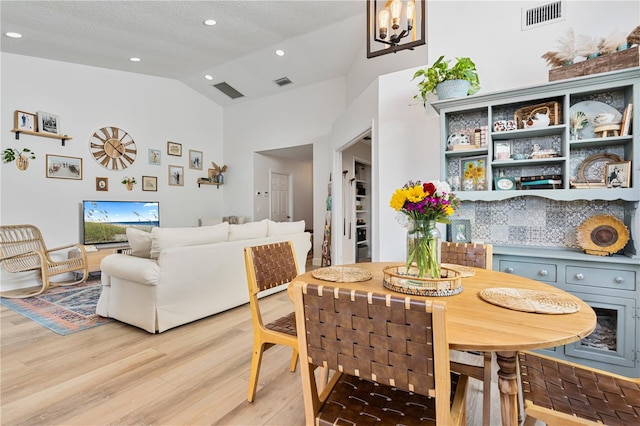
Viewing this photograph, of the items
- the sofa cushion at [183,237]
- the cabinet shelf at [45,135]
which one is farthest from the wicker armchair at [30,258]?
the sofa cushion at [183,237]

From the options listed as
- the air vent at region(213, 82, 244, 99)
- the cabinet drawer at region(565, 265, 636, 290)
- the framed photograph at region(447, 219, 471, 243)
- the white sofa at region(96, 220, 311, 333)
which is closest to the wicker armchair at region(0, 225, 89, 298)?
the white sofa at region(96, 220, 311, 333)

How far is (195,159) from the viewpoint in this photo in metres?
6.93

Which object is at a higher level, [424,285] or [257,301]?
[424,285]

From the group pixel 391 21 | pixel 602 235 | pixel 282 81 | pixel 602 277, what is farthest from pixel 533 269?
pixel 282 81

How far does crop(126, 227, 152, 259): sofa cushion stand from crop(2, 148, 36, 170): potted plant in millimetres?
3222

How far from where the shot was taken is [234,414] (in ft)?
5.55

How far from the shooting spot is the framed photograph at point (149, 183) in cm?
602

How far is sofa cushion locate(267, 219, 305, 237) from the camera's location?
12.3ft

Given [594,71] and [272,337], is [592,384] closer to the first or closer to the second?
[272,337]

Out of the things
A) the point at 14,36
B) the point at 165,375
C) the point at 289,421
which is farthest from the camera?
the point at 14,36

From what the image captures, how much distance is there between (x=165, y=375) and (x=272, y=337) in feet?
3.18

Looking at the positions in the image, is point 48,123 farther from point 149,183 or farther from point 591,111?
point 591,111

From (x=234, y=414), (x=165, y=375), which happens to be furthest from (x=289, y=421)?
(x=165, y=375)

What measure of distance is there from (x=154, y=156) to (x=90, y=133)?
1.11m
